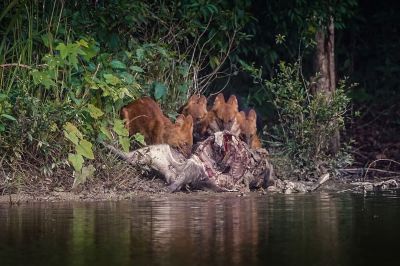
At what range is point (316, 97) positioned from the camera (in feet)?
45.5

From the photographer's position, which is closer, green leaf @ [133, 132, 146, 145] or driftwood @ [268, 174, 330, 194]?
green leaf @ [133, 132, 146, 145]

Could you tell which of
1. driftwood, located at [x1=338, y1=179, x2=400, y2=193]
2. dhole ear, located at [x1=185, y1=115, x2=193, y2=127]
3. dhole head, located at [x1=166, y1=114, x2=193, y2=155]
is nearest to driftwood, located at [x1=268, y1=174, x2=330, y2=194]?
driftwood, located at [x1=338, y1=179, x2=400, y2=193]

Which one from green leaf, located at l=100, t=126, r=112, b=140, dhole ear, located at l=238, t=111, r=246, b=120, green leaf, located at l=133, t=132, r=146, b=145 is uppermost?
dhole ear, located at l=238, t=111, r=246, b=120

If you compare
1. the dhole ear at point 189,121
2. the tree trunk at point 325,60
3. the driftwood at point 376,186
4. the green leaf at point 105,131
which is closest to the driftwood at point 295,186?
the driftwood at point 376,186

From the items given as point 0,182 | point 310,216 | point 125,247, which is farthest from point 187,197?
A: point 125,247

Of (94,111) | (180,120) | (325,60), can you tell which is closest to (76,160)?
(94,111)

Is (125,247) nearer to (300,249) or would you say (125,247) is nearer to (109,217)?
(300,249)

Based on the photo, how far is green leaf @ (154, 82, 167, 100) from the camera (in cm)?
1293

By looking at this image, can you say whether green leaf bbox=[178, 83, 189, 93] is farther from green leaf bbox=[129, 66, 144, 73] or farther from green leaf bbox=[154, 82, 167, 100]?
green leaf bbox=[129, 66, 144, 73]

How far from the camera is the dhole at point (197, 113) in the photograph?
12.6 m

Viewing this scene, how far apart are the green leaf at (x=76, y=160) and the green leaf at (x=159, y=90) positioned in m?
2.21

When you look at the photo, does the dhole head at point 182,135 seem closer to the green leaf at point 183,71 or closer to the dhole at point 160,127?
the dhole at point 160,127

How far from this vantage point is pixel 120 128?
11.7 m

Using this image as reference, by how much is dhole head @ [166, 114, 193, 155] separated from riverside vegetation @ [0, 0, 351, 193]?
0.47 m
